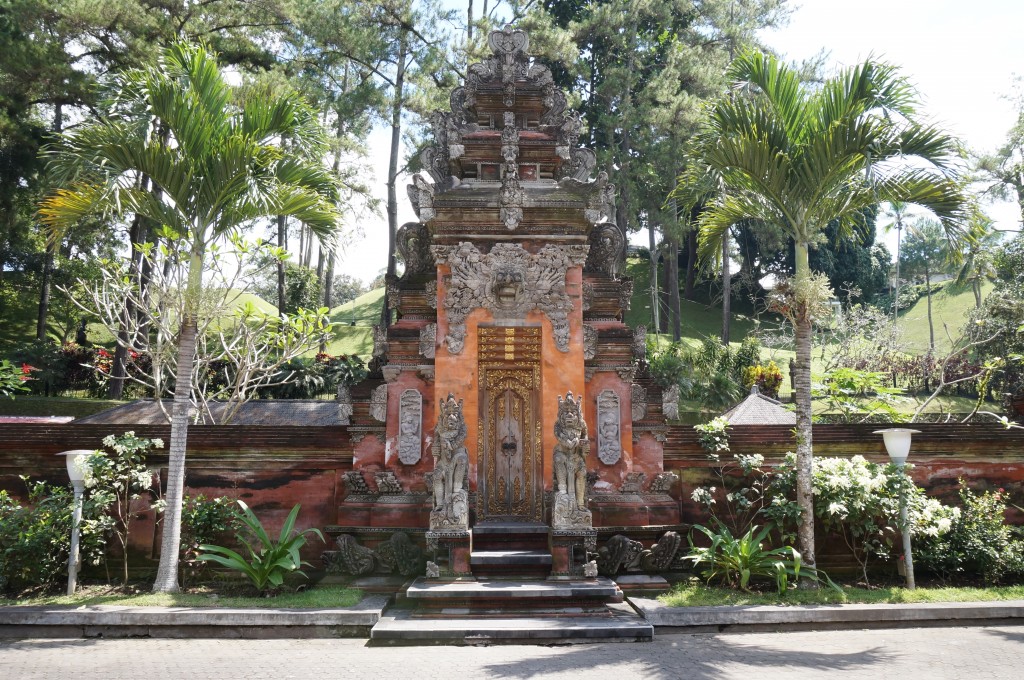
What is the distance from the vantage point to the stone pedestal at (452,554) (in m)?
8.39

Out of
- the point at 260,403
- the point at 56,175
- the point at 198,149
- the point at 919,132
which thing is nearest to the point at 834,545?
the point at 919,132

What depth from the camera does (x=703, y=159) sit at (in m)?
9.57

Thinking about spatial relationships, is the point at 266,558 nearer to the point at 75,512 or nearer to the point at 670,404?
the point at 75,512

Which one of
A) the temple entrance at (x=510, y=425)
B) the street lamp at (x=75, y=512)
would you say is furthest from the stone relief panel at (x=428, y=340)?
the street lamp at (x=75, y=512)

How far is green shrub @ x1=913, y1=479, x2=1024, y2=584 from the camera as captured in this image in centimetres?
907

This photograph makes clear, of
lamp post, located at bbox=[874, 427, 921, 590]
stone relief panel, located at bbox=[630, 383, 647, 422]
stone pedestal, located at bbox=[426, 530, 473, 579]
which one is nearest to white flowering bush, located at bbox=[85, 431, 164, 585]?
stone pedestal, located at bbox=[426, 530, 473, 579]

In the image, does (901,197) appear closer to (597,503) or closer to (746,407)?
(597,503)

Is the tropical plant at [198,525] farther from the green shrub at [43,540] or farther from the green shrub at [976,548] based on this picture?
the green shrub at [976,548]

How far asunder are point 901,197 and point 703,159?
246 cm

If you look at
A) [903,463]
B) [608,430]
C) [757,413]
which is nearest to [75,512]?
[608,430]

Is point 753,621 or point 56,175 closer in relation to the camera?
point 753,621

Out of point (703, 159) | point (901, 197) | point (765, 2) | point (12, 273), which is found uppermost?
point (765, 2)

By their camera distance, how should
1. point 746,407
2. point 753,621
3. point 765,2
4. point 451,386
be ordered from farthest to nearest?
point 765,2
point 746,407
point 451,386
point 753,621

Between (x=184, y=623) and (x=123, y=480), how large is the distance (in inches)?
98.2
